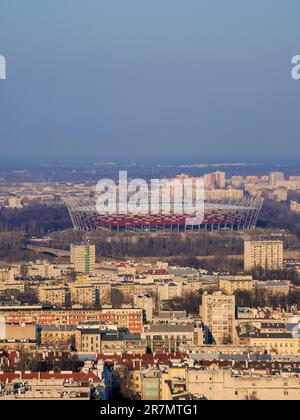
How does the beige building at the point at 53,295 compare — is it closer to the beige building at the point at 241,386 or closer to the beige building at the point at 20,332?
the beige building at the point at 20,332

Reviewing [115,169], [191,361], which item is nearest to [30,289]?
[191,361]

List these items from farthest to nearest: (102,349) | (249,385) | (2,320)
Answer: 1. (2,320)
2. (102,349)
3. (249,385)

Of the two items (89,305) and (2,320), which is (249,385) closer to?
(2,320)

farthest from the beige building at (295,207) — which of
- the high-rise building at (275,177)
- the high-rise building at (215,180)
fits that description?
the high-rise building at (275,177)

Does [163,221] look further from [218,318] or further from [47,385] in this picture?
[47,385]

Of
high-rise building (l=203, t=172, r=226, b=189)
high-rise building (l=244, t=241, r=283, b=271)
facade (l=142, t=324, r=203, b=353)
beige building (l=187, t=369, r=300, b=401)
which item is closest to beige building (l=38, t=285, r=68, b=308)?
facade (l=142, t=324, r=203, b=353)

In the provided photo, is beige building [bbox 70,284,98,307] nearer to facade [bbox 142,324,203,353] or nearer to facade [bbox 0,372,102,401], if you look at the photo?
facade [bbox 142,324,203,353]

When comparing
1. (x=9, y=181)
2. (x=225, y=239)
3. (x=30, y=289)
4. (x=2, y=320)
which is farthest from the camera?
(x=9, y=181)
